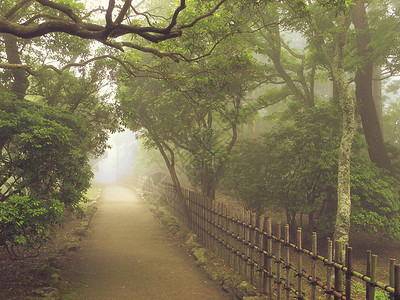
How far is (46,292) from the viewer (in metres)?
5.85

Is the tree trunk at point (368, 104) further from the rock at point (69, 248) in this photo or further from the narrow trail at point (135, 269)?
the rock at point (69, 248)

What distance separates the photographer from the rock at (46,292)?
18.9 feet

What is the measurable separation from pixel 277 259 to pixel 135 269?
13.5ft

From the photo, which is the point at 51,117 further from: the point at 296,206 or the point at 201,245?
the point at 296,206

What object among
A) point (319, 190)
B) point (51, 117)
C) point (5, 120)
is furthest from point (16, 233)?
Result: point (319, 190)

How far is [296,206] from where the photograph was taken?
1052 centimetres

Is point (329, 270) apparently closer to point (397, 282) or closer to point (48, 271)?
point (397, 282)

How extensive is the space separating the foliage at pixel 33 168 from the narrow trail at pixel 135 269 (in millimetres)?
1806

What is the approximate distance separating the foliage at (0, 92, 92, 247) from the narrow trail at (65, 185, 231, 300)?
1806mm

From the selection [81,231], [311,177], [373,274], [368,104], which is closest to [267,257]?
[373,274]

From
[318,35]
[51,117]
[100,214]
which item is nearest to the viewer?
[51,117]

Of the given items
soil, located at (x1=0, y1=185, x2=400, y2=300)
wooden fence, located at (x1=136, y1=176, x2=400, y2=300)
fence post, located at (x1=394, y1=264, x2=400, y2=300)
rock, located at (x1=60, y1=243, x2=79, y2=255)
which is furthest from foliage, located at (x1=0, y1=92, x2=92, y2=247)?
fence post, located at (x1=394, y1=264, x2=400, y2=300)

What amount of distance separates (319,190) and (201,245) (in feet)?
15.1

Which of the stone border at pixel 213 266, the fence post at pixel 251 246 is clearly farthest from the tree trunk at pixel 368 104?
the stone border at pixel 213 266
